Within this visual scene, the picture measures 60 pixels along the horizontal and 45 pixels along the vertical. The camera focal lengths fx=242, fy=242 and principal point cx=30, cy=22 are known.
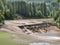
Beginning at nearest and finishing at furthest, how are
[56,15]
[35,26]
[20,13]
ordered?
1. [35,26]
2. [56,15]
3. [20,13]

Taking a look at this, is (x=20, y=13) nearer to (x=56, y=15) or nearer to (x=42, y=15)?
(x=42, y=15)

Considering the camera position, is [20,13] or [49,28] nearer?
[49,28]

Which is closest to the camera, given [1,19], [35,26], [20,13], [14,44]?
[14,44]

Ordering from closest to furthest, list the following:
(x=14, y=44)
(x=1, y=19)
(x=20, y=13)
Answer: (x=14, y=44)
(x=1, y=19)
(x=20, y=13)

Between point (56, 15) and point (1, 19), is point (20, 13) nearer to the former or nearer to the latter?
point (56, 15)

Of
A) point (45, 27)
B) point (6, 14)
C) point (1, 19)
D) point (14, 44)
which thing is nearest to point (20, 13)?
point (6, 14)

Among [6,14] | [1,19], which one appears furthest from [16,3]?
[1,19]

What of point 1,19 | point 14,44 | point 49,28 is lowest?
point 49,28

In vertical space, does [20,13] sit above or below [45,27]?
below

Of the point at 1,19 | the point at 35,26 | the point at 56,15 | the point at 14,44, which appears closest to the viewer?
the point at 14,44
